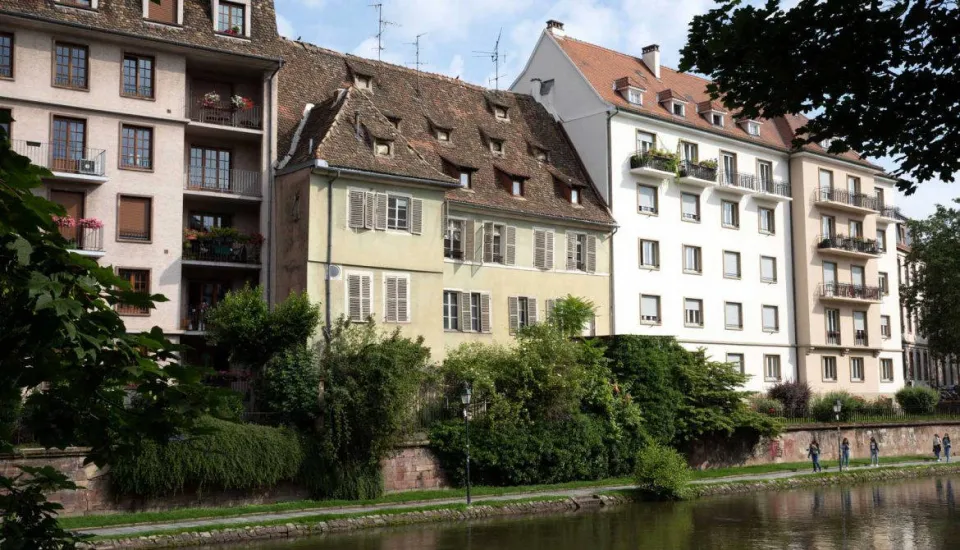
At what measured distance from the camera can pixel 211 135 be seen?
37.1 metres

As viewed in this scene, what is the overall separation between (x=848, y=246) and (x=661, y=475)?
89.3 feet

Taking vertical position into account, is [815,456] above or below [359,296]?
below

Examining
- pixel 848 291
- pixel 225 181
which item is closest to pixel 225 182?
pixel 225 181

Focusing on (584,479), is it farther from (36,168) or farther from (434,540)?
(36,168)

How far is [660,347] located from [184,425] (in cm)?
3802

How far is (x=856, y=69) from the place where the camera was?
1093 cm

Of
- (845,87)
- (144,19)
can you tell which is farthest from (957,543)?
(144,19)

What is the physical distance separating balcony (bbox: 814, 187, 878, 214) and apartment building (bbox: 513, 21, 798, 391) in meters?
1.96

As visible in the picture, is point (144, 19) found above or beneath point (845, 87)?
above

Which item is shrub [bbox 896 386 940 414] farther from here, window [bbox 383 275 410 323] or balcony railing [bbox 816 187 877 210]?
window [bbox 383 275 410 323]

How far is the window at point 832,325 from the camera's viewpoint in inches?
2235

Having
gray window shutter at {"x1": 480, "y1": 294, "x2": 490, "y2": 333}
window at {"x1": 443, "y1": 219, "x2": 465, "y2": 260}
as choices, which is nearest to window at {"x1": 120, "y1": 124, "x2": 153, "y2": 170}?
window at {"x1": 443, "y1": 219, "x2": 465, "y2": 260}

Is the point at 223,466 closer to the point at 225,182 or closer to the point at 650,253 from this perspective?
the point at 225,182

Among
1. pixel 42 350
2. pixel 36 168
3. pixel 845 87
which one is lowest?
pixel 42 350
